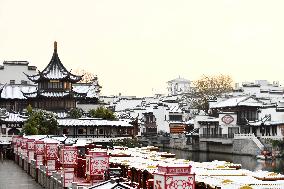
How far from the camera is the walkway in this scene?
127 ft

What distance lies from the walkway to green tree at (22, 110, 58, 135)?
44.6 ft

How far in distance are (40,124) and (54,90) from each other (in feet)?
53.8

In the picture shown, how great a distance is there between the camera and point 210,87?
13050 cm

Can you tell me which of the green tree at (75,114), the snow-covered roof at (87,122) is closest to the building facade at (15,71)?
the green tree at (75,114)

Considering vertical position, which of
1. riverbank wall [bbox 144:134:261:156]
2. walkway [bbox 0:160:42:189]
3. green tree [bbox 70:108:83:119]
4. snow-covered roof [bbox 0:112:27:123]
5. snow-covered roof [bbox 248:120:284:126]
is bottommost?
walkway [bbox 0:160:42:189]

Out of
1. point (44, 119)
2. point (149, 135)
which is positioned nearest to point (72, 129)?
point (44, 119)

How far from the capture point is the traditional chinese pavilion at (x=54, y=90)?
8625 centimetres

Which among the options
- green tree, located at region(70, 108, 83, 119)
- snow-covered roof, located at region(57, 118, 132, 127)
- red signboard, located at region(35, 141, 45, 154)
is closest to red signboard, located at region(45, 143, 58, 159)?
red signboard, located at region(35, 141, 45, 154)

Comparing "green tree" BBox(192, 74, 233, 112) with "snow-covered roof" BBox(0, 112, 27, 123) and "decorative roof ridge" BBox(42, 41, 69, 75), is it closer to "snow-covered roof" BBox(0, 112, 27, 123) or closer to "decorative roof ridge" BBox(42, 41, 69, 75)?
"decorative roof ridge" BBox(42, 41, 69, 75)

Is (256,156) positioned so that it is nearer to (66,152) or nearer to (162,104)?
(162,104)

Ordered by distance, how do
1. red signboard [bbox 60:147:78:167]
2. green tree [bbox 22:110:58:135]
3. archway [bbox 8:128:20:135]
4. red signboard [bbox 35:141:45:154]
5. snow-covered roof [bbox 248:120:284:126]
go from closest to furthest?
red signboard [bbox 60:147:78:167] < red signboard [bbox 35:141:45:154] < green tree [bbox 22:110:58:135] < archway [bbox 8:128:20:135] < snow-covered roof [bbox 248:120:284:126]

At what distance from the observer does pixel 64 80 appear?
87188mm

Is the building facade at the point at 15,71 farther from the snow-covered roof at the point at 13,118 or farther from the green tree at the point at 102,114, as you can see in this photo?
the snow-covered roof at the point at 13,118

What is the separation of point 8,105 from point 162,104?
108 feet
